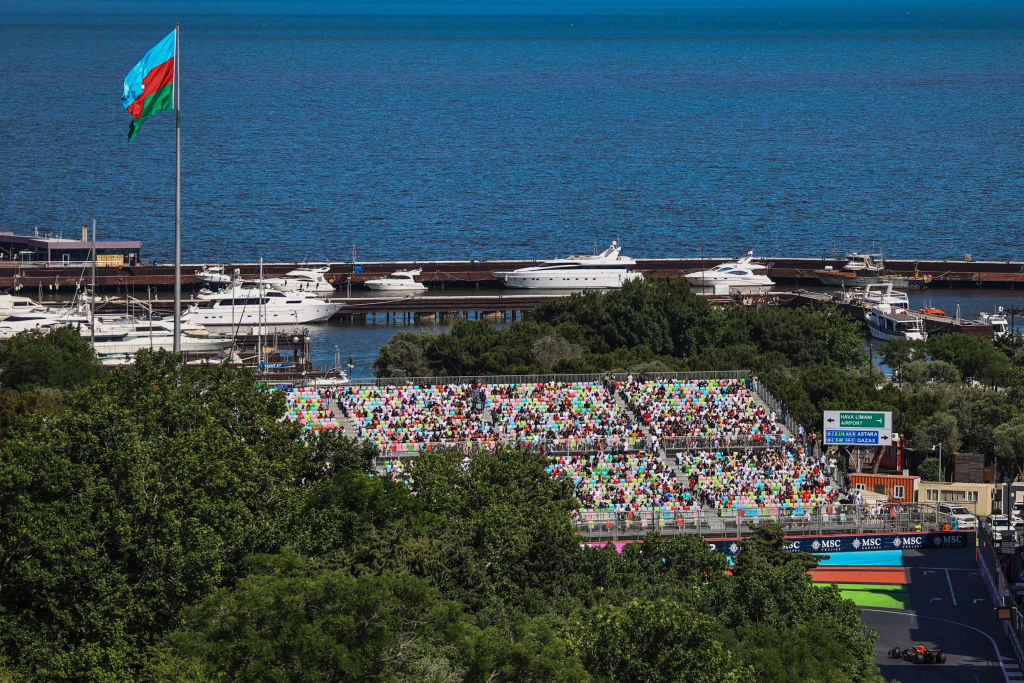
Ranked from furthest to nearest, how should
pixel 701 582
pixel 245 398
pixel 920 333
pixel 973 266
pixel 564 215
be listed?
pixel 564 215 < pixel 973 266 < pixel 920 333 < pixel 245 398 < pixel 701 582

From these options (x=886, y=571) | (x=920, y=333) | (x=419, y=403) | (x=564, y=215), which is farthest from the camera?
(x=564, y=215)

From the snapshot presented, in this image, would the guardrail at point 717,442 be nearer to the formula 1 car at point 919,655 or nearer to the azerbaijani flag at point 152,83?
the formula 1 car at point 919,655

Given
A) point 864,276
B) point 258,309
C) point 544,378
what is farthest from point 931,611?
point 864,276

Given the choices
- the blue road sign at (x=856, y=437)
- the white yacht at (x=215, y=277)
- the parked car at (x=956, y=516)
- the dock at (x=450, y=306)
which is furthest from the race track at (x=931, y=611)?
the white yacht at (x=215, y=277)

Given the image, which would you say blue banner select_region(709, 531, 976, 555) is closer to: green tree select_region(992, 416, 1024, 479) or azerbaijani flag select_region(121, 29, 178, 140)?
green tree select_region(992, 416, 1024, 479)

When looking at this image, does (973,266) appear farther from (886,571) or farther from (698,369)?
(886,571)

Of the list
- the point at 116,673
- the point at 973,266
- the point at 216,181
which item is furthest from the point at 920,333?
the point at 216,181

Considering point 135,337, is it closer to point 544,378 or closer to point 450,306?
point 450,306
